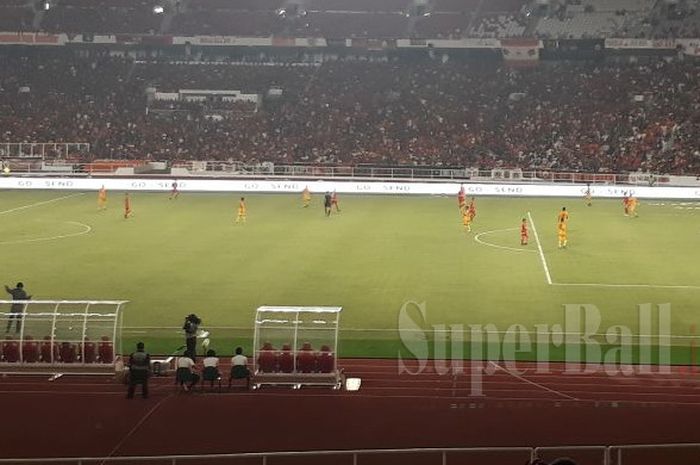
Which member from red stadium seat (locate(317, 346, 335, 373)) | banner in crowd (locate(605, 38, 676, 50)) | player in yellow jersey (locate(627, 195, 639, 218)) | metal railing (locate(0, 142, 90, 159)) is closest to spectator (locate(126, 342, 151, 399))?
red stadium seat (locate(317, 346, 335, 373))

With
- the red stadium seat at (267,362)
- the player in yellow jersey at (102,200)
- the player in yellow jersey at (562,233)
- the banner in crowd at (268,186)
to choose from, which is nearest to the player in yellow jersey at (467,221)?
the player in yellow jersey at (562,233)

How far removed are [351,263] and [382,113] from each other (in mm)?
43789

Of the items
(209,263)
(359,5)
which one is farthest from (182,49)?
(209,263)

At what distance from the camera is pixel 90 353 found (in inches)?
801

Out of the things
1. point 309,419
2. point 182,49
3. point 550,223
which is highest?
point 182,49

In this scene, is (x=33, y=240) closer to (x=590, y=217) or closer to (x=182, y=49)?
(x=590, y=217)

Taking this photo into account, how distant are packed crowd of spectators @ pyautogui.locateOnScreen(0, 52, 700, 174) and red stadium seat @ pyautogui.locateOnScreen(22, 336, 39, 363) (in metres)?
50.9

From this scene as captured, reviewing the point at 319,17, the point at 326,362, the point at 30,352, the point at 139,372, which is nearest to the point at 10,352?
the point at 30,352

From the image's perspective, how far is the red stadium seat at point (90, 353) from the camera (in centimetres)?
2025

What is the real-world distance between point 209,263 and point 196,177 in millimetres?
33648

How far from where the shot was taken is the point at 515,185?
59281 millimetres

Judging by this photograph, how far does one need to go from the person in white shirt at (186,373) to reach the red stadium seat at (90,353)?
2183 millimetres

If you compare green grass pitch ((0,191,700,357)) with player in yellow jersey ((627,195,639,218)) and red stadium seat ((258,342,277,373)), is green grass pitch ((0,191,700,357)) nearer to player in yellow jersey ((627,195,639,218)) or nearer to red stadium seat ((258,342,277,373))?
player in yellow jersey ((627,195,639,218))

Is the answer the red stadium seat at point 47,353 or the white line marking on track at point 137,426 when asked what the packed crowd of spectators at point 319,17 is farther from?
the white line marking on track at point 137,426
